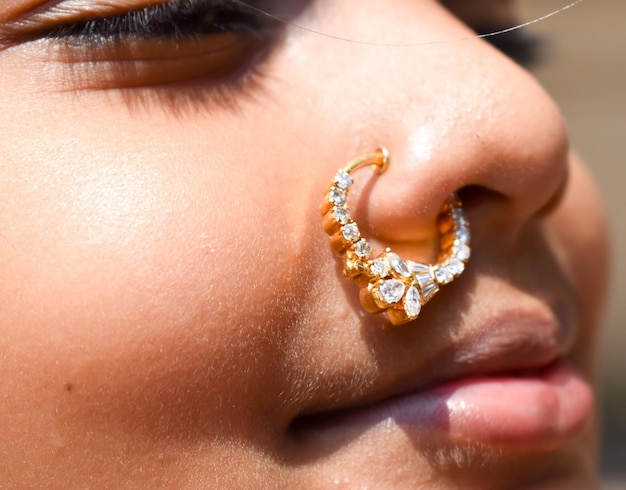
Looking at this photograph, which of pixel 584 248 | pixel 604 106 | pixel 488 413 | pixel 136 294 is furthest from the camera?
pixel 604 106

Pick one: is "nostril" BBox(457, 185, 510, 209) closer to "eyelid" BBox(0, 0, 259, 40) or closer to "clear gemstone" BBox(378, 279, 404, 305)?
"clear gemstone" BBox(378, 279, 404, 305)

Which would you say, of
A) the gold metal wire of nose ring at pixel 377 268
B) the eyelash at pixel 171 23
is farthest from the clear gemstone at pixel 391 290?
the eyelash at pixel 171 23

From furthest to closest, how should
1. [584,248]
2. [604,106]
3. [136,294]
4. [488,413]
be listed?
[604,106] < [584,248] < [488,413] < [136,294]

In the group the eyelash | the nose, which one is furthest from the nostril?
the eyelash

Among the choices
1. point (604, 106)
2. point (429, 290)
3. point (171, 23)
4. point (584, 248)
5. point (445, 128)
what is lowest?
point (604, 106)

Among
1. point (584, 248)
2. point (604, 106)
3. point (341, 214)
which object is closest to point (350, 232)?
point (341, 214)

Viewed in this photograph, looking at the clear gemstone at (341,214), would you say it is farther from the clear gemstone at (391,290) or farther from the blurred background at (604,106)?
the blurred background at (604,106)

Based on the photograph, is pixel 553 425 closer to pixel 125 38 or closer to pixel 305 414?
pixel 305 414

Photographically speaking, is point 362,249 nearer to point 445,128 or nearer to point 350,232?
point 350,232
